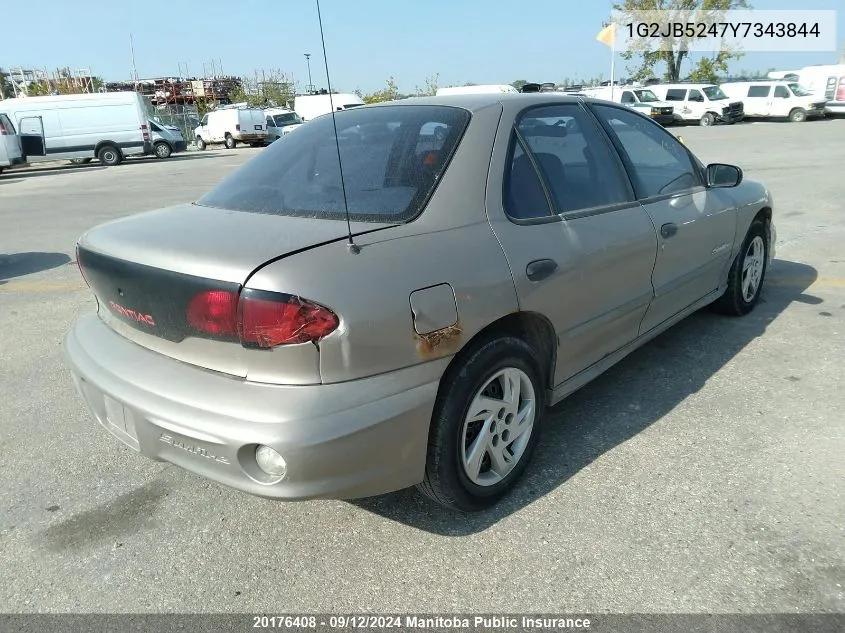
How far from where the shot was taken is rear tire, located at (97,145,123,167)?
23125 millimetres

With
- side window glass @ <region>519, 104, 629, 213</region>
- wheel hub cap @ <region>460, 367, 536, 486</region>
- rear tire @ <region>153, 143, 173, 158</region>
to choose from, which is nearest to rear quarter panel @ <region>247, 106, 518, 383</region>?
wheel hub cap @ <region>460, 367, 536, 486</region>

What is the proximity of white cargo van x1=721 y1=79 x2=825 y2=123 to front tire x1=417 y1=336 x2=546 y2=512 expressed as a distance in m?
30.0

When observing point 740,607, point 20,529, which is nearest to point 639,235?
point 740,607

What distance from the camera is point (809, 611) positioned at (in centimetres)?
205

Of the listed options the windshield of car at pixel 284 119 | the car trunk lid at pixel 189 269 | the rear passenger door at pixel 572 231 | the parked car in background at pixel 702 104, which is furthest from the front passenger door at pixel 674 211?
the windshield of car at pixel 284 119

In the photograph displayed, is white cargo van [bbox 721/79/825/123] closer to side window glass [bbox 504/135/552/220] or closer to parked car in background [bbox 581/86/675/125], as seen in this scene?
parked car in background [bbox 581/86/675/125]

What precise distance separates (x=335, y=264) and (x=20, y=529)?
1.72 metres

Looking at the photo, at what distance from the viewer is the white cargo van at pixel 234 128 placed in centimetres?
3064

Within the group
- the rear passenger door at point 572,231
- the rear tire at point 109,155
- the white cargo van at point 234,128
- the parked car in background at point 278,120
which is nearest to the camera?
the rear passenger door at point 572,231

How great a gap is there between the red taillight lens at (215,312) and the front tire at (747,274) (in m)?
3.55

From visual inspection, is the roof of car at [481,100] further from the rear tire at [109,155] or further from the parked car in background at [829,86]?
the parked car in background at [829,86]

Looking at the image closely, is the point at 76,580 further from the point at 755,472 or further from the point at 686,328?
the point at 686,328

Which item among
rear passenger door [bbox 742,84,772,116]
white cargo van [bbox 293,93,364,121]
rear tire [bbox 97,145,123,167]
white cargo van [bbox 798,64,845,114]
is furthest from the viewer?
white cargo van [bbox 293,93,364,121]

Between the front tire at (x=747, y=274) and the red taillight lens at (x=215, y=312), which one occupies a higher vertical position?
the red taillight lens at (x=215, y=312)
